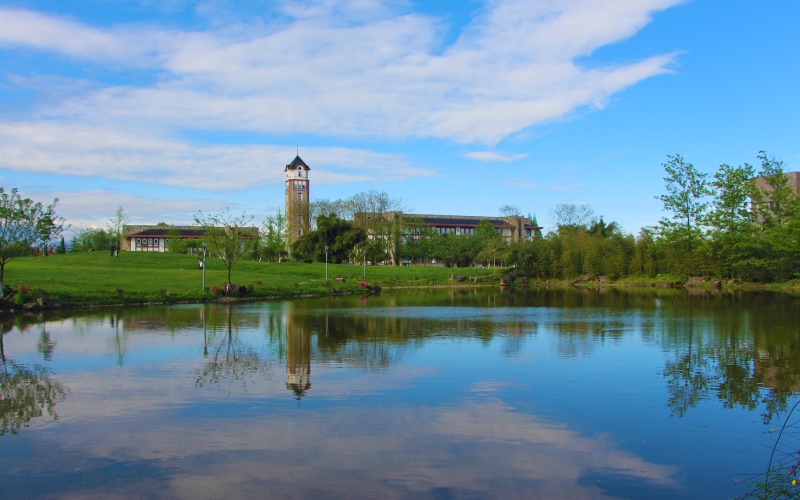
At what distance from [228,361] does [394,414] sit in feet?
21.3

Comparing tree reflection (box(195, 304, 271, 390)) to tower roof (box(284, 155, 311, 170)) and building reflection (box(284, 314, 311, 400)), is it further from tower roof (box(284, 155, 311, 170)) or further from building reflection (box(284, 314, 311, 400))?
tower roof (box(284, 155, 311, 170))

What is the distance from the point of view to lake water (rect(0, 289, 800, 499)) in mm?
6867

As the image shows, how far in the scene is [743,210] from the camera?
57.5m

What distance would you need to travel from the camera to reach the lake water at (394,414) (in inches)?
270

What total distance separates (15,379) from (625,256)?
69675mm

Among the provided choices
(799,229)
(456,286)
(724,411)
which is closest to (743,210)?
(799,229)

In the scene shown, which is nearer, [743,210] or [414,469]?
[414,469]

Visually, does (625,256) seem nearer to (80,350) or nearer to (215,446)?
(80,350)

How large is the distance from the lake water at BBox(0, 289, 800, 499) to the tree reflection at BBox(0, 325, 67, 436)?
0.16ft

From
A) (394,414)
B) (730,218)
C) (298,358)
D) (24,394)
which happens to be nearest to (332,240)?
(730,218)

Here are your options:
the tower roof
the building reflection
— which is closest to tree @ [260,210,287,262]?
the tower roof

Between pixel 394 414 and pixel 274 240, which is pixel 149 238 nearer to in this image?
pixel 274 240

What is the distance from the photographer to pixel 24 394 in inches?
437

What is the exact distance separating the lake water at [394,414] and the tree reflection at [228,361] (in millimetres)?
90
